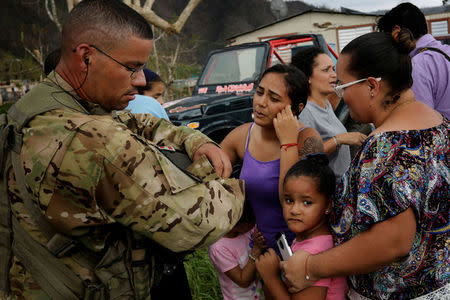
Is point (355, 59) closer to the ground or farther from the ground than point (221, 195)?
farther from the ground

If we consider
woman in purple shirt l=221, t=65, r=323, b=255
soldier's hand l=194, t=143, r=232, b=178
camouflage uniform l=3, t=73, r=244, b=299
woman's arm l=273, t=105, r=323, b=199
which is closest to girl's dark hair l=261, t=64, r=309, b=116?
woman in purple shirt l=221, t=65, r=323, b=255

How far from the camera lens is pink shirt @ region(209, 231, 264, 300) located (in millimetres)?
2076

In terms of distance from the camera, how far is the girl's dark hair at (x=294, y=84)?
215cm

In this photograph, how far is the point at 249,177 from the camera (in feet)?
6.75

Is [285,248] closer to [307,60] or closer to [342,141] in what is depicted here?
[342,141]

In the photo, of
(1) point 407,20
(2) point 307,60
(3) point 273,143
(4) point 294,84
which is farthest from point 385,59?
(2) point 307,60

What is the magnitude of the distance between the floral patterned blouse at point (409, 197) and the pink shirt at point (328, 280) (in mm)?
192

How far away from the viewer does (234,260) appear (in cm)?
208

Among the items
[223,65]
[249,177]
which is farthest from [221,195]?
[223,65]

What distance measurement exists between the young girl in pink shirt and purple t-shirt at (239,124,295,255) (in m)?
0.15

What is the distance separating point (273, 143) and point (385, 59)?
0.80 metres

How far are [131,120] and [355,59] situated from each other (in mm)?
992

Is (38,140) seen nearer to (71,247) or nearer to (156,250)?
(71,247)

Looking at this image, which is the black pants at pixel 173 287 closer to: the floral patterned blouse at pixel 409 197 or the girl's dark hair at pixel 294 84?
the floral patterned blouse at pixel 409 197
